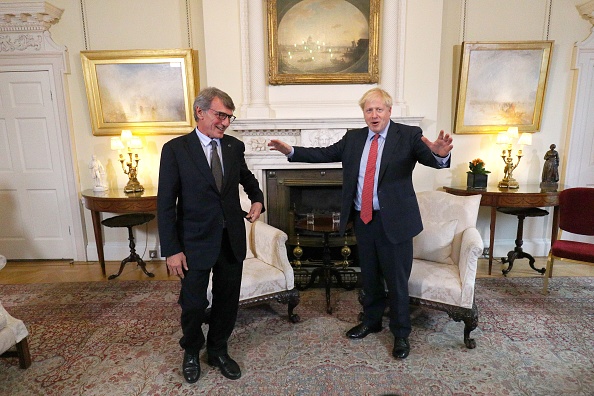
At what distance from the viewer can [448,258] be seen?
269 cm

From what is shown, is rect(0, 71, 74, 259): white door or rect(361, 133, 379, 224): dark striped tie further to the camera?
rect(0, 71, 74, 259): white door

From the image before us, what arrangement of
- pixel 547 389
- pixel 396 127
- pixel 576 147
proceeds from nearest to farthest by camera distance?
pixel 547 389, pixel 396 127, pixel 576 147

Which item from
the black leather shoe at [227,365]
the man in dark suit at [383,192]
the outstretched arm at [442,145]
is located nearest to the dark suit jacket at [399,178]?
the man in dark suit at [383,192]

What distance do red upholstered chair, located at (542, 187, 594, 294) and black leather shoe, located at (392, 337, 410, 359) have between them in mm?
1653

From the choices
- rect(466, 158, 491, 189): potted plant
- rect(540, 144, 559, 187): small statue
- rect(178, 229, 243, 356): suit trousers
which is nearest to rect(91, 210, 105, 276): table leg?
rect(178, 229, 243, 356): suit trousers

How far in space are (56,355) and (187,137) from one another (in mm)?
1741

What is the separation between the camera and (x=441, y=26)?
11.8 ft

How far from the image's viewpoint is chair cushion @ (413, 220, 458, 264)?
2.67 metres

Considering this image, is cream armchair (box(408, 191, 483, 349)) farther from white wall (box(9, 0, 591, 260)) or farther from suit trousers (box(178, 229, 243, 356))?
suit trousers (box(178, 229, 243, 356))

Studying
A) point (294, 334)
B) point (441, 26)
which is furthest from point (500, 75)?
point (294, 334)

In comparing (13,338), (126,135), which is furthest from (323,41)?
(13,338)

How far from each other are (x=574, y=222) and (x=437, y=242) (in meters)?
1.42

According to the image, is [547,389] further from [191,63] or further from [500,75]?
[191,63]

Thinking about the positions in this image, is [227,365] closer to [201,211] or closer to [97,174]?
[201,211]
